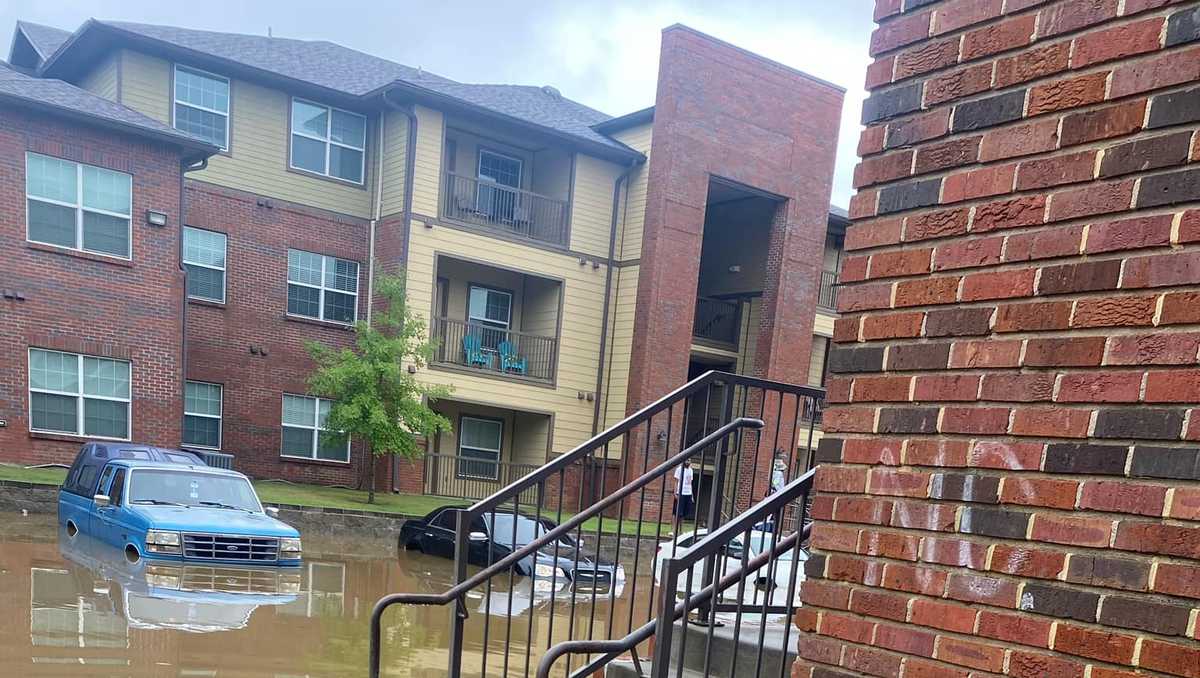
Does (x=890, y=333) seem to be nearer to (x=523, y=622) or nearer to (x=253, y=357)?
(x=523, y=622)

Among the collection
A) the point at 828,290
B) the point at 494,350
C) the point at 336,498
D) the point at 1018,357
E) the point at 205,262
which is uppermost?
the point at 1018,357

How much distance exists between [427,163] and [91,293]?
7.42 m

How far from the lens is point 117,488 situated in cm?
1107

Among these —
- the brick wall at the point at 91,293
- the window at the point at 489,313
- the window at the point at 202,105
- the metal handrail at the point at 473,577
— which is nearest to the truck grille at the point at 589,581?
the metal handrail at the point at 473,577

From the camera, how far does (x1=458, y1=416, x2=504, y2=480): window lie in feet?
74.6

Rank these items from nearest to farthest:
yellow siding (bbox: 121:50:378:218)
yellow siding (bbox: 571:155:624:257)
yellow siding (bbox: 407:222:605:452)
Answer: yellow siding (bbox: 121:50:378:218)
yellow siding (bbox: 407:222:605:452)
yellow siding (bbox: 571:155:624:257)

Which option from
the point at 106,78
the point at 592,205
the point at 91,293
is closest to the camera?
the point at 91,293

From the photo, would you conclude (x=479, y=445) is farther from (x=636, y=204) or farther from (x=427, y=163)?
(x=636, y=204)

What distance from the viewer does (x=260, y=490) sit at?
18.1 m

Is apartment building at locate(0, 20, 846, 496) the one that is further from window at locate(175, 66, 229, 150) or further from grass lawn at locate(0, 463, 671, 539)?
grass lawn at locate(0, 463, 671, 539)

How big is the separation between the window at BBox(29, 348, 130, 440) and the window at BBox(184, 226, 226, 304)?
9.59 ft

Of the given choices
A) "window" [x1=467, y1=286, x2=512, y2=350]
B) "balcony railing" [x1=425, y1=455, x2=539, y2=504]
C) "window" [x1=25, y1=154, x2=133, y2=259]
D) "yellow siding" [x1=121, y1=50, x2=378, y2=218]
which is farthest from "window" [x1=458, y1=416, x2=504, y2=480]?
"window" [x1=25, y1=154, x2=133, y2=259]

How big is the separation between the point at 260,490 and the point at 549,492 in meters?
8.17

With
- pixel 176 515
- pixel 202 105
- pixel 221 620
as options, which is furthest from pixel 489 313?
pixel 221 620
